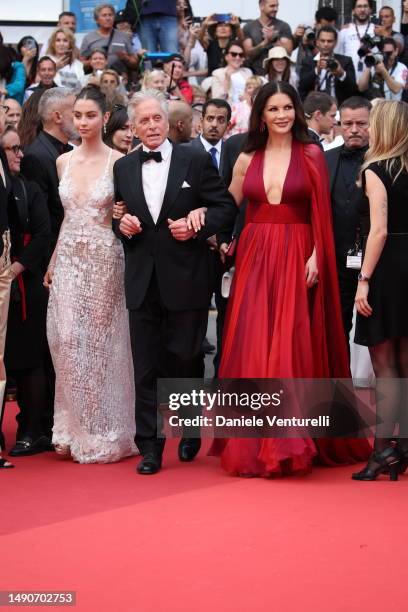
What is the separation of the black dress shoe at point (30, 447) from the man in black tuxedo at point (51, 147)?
3.94 feet

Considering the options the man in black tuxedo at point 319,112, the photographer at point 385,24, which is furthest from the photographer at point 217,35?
the man in black tuxedo at point 319,112

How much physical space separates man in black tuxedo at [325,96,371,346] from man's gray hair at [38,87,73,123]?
1.68 m

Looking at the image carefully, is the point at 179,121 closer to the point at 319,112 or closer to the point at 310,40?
the point at 319,112

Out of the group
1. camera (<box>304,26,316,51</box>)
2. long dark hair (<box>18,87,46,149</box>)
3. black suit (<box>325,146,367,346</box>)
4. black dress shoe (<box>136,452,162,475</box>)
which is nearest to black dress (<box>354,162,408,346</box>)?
black suit (<box>325,146,367,346</box>)

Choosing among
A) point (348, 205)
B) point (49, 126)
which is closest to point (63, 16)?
point (49, 126)

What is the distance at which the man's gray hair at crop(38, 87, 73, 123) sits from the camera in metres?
7.34

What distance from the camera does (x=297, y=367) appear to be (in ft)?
20.6

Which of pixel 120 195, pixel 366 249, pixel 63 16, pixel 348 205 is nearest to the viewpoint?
pixel 366 249

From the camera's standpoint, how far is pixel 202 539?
502cm

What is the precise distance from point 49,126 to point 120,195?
112 cm

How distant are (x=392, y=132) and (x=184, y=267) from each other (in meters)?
1.31

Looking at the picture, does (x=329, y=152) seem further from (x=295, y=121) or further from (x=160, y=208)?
(x=160, y=208)

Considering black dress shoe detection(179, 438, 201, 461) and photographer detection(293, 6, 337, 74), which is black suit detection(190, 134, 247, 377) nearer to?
black dress shoe detection(179, 438, 201, 461)

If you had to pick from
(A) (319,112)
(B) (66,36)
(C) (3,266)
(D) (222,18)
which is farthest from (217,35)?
(C) (3,266)
